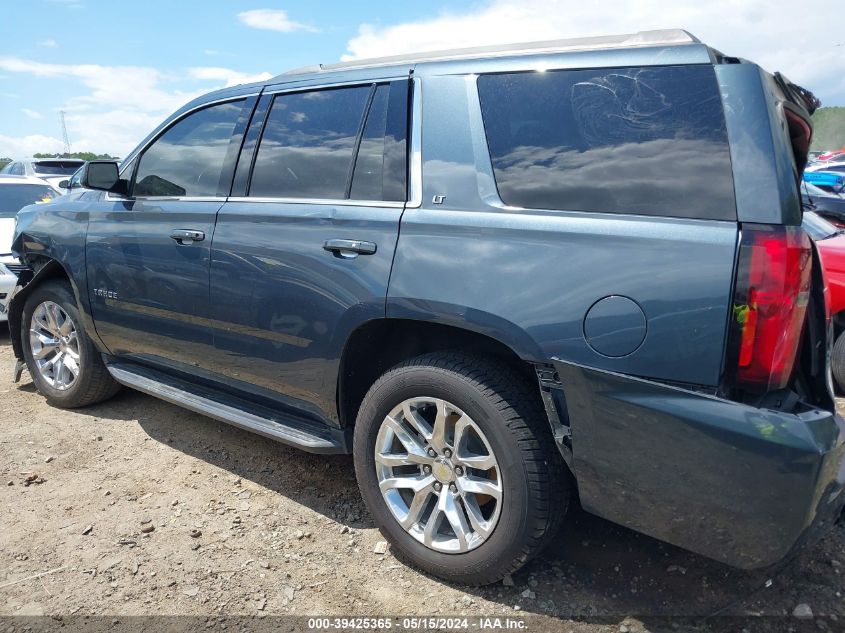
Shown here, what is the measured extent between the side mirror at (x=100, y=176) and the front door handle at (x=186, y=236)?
0.75 metres

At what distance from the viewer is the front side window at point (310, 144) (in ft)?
9.64

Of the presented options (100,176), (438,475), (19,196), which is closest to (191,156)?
(100,176)

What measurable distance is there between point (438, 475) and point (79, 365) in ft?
9.51

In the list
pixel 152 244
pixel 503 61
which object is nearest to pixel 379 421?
pixel 503 61

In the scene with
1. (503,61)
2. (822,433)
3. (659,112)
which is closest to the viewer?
(822,433)

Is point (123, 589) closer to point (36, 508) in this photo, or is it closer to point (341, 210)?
point (36, 508)

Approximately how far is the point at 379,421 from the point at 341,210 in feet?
A: 2.97

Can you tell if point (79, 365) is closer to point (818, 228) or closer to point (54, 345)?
point (54, 345)

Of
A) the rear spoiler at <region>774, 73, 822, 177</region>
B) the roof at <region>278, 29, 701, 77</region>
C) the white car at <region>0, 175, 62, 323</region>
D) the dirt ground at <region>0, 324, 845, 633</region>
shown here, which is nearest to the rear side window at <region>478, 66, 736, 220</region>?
the roof at <region>278, 29, 701, 77</region>

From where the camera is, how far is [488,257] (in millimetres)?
2326

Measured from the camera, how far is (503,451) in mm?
2342

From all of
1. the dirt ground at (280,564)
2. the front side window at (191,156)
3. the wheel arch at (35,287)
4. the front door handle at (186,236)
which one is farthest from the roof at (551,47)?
the wheel arch at (35,287)

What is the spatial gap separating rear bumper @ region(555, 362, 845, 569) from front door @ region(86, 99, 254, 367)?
205 cm

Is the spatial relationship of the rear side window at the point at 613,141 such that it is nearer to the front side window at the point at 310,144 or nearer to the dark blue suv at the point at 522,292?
the dark blue suv at the point at 522,292
